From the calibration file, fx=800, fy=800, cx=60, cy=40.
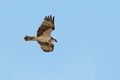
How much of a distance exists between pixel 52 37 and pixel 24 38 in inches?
88.8

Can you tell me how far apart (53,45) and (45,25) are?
2187 millimetres

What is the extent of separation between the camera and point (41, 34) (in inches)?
2186

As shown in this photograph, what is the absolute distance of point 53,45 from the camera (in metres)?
57.1

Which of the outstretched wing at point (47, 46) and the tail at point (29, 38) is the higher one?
the outstretched wing at point (47, 46)

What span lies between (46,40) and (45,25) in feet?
4.33

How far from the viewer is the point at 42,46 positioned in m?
56.8

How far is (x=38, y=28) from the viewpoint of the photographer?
55.2 meters

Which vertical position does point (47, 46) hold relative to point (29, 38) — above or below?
above

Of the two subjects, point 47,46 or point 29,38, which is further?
point 47,46

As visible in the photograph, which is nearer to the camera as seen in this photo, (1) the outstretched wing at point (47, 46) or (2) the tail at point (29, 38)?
(2) the tail at point (29, 38)

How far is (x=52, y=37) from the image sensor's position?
5631cm

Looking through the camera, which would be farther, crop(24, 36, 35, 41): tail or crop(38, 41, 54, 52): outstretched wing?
crop(38, 41, 54, 52): outstretched wing

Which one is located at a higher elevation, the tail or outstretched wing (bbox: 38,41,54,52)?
outstretched wing (bbox: 38,41,54,52)

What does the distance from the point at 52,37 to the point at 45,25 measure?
1275mm
